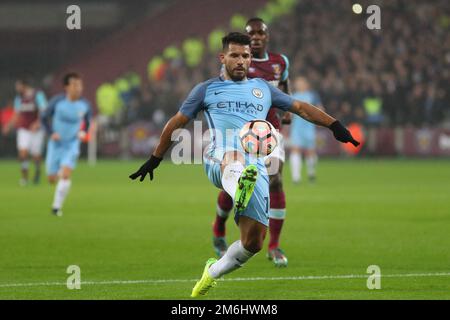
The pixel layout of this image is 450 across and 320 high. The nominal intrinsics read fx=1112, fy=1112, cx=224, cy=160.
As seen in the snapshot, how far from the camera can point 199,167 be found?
110ft

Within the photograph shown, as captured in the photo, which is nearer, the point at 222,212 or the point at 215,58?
the point at 222,212

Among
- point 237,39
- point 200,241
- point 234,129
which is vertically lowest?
point 200,241

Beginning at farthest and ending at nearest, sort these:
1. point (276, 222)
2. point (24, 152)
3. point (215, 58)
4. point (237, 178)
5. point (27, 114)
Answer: point (215, 58)
point (27, 114)
point (24, 152)
point (276, 222)
point (237, 178)

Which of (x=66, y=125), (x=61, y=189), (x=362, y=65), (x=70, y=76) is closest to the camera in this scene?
(x=61, y=189)

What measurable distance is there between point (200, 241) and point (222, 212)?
1.60 metres

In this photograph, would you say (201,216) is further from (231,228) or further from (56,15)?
(56,15)

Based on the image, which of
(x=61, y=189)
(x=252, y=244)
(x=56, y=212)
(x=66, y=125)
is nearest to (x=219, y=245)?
(x=252, y=244)

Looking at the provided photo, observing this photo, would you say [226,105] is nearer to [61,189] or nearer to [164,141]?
[164,141]

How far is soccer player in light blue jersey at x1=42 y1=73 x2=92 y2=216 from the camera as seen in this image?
17.5 meters

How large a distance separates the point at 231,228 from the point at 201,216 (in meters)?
1.80

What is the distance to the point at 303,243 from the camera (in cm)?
1296

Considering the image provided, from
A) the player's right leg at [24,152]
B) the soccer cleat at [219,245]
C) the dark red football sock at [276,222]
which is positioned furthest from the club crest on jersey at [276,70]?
the player's right leg at [24,152]

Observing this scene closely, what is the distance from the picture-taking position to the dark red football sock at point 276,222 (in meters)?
11.4
